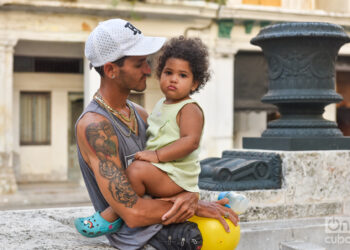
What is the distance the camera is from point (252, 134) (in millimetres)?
15180

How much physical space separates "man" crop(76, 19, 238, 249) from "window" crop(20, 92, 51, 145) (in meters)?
11.6

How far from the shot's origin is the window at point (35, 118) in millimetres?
14055

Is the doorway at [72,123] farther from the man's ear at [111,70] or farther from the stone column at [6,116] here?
the man's ear at [111,70]

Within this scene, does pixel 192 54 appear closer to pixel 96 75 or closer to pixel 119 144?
pixel 119 144

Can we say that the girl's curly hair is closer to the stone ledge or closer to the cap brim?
the cap brim

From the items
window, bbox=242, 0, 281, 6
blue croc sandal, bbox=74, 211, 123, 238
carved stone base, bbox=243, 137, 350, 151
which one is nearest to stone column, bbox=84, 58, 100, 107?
window, bbox=242, 0, 281, 6

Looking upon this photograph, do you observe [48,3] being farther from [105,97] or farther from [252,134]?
[105,97]

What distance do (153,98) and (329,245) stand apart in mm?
10066

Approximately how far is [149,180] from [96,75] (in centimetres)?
1031

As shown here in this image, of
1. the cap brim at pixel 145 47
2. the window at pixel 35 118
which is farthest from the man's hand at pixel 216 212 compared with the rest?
the window at pixel 35 118

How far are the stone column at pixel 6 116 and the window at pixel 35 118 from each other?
1913mm

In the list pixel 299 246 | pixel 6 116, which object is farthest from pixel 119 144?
pixel 6 116

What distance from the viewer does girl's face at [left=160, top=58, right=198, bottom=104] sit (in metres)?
3.04

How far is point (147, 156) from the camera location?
2777mm
